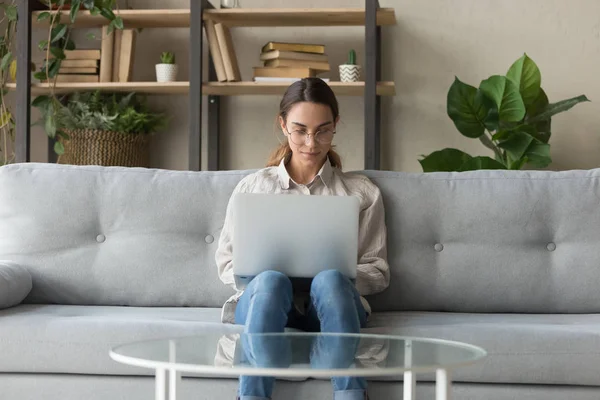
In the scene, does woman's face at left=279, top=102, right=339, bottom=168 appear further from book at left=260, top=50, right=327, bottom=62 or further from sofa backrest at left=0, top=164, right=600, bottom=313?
book at left=260, top=50, right=327, bottom=62

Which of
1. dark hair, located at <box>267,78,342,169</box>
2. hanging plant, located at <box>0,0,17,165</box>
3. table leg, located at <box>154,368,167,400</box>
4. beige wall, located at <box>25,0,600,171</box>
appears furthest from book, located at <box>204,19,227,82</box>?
table leg, located at <box>154,368,167,400</box>

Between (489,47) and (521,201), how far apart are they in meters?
1.80

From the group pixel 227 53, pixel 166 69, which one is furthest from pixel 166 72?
pixel 227 53

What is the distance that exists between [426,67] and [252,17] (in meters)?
0.86

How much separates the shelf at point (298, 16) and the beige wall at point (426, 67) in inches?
7.0

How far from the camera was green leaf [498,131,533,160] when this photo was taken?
3.67 m

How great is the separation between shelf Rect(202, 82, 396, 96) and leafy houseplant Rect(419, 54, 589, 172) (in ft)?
0.98

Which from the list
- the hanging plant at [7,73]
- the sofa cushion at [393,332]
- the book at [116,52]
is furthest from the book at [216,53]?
the sofa cushion at [393,332]

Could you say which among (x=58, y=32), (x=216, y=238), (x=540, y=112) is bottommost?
(x=216, y=238)

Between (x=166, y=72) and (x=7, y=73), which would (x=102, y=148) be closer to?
(x=166, y=72)

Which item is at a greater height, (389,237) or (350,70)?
(350,70)

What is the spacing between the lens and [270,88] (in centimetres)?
393

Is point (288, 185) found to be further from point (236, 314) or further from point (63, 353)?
point (63, 353)

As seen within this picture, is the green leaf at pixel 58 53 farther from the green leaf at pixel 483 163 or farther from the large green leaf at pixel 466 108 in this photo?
the green leaf at pixel 483 163
